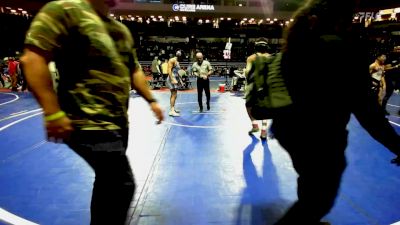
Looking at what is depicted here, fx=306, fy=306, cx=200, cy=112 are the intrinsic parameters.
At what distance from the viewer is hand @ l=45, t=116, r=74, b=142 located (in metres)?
1.66

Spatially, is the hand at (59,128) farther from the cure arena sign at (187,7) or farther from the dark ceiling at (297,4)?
the cure arena sign at (187,7)

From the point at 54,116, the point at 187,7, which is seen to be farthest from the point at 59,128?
the point at 187,7

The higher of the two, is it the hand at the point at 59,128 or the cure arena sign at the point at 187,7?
the cure arena sign at the point at 187,7

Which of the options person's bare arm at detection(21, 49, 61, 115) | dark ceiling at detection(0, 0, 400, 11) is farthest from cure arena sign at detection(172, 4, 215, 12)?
person's bare arm at detection(21, 49, 61, 115)

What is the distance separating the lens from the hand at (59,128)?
1656 millimetres

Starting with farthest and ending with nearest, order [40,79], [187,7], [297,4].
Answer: [187,7]
[297,4]
[40,79]

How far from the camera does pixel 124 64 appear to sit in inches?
76.8

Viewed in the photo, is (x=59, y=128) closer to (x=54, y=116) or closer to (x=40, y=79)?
(x=54, y=116)

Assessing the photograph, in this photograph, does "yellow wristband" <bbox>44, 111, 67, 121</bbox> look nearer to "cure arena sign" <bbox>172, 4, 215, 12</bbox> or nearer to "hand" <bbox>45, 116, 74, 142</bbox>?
"hand" <bbox>45, 116, 74, 142</bbox>

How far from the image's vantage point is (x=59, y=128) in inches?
65.5

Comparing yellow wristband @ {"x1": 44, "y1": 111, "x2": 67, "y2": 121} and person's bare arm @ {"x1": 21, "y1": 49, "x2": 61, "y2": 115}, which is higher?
person's bare arm @ {"x1": 21, "y1": 49, "x2": 61, "y2": 115}

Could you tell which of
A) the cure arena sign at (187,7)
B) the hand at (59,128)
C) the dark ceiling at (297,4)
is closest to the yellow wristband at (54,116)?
the hand at (59,128)

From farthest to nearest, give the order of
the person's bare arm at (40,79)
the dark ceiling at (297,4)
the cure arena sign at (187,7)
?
1. the cure arena sign at (187,7)
2. the dark ceiling at (297,4)
3. the person's bare arm at (40,79)

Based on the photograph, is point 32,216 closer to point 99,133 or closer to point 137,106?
point 99,133
